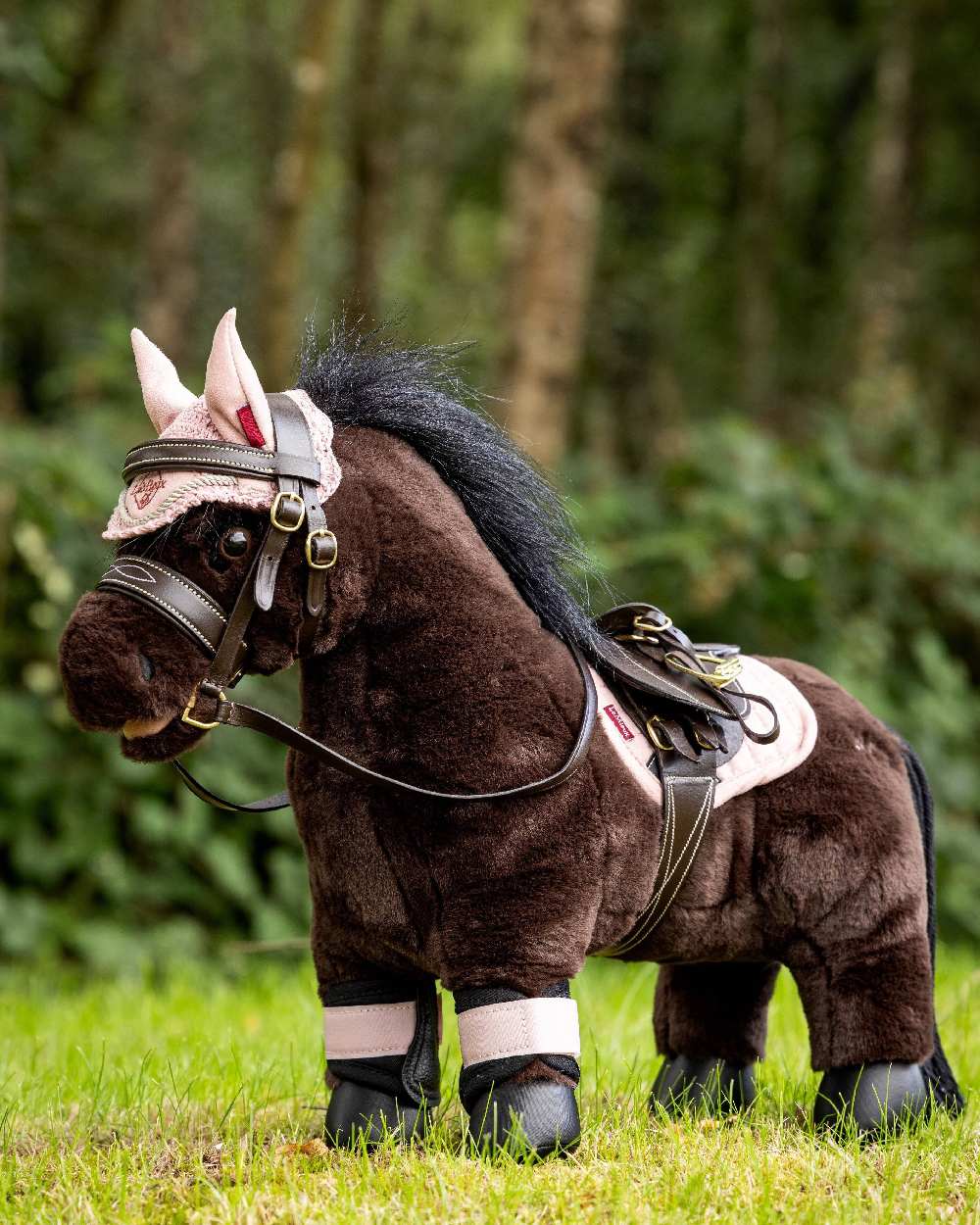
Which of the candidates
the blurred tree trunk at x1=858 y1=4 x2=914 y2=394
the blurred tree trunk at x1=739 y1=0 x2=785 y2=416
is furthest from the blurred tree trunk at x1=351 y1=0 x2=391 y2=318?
the blurred tree trunk at x1=858 y1=4 x2=914 y2=394

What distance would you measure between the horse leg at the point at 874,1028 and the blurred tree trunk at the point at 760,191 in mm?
10093

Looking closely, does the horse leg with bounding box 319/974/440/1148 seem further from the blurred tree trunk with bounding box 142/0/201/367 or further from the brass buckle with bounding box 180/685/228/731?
the blurred tree trunk with bounding box 142/0/201/367

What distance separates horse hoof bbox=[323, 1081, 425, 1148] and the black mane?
3.07 ft

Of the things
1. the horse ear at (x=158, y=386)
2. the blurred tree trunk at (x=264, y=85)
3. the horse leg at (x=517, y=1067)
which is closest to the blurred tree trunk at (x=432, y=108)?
the blurred tree trunk at (x=264, y=85)

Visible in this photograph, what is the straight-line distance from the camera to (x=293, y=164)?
8023 millimetres

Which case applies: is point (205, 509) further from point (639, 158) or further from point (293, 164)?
point (639, 158)

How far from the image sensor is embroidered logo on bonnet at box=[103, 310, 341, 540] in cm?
223

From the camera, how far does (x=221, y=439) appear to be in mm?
2283

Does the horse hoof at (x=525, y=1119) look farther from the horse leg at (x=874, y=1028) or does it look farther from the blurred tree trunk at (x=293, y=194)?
→ the blurred tree trunk at (x=293, y=194)

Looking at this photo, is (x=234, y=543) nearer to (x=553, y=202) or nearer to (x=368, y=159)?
(x=553, y=202)

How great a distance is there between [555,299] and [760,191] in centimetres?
725

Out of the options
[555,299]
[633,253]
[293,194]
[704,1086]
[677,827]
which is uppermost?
[633,253]

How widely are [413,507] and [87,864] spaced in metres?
3.66

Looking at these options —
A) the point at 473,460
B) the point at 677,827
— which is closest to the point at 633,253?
the point at 473,460
